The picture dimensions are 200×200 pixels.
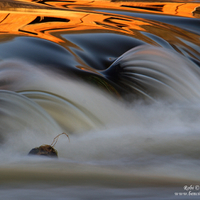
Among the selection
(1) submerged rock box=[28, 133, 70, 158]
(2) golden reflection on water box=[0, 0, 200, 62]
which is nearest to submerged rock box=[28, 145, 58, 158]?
(1) submerged rock box=[28, 133, 70, 158]

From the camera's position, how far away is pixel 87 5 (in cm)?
511

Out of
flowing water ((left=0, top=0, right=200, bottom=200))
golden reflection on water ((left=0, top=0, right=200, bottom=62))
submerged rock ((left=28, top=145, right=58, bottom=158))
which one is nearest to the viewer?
flowing water ((left=0, top=0, right=200, bottom=200))

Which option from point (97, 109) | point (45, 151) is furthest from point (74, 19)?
point (45, 151)

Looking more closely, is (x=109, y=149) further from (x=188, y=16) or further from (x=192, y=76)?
(x=188, y=16)

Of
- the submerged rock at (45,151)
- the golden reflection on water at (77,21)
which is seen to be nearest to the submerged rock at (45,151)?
the submerged rock at (45,151)

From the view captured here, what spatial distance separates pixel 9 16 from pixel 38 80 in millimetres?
1985

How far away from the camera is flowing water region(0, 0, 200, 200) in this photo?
1.38 meters

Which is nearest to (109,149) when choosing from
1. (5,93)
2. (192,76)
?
(5,93)

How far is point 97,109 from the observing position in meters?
2.15

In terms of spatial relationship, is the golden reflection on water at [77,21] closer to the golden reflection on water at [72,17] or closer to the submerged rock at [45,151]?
the golden reflection on water at [72,17]

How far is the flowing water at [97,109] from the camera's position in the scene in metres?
1.38

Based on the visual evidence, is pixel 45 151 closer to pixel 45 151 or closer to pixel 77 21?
pixel 45 151

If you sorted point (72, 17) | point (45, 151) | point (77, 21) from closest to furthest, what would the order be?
point (45, 151)
point (77, 21)
point (72, 17)

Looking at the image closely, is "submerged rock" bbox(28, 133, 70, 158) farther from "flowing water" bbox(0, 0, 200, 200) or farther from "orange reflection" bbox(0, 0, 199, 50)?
"orange reflection" bbox(0, 0, 199, 50)
